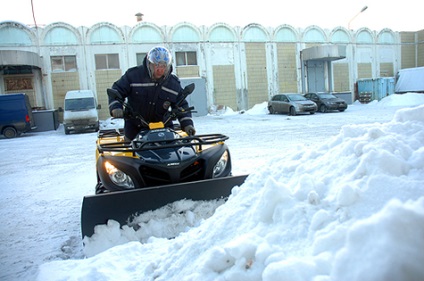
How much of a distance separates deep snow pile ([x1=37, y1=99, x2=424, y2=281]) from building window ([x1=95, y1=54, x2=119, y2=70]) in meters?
25.3

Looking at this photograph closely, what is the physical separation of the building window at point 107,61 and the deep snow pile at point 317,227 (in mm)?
25309

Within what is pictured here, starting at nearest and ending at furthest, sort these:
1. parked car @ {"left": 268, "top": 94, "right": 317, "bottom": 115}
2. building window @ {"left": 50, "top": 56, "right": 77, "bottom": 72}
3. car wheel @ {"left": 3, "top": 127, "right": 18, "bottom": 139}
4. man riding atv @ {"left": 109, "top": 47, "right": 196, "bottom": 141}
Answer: man riding atv @ {"left": 109, "top": 47, "right": 196, "bottom": 141} < car wheel @ {"left": 3, "top": 127, "right": 18, "bottom": 139} < parked car @ {"left": 268, "top": 94, "right": 317, "bottom": 115} < building window @ {"left": 50, "top": 56, "right": 77, "bottom": 72}

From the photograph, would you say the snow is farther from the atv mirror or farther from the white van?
the white van

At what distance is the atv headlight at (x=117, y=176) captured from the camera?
11.3 ft

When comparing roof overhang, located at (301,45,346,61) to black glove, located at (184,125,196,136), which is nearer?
black glove, located at (184,125,196,136)

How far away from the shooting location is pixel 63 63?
83.8 ft

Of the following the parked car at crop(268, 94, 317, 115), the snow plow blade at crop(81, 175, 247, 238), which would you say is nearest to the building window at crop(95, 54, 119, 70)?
the parked car at crop(268, 94, 317, 115)

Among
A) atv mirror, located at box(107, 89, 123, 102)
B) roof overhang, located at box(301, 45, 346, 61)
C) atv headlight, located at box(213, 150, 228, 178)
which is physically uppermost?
roof overhang, located at box(301, 45, 346, 61)

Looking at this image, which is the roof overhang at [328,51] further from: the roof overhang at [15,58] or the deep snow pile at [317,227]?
the deep snow pile at [317,227]

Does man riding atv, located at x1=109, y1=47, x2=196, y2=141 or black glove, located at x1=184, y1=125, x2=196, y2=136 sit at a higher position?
man riding atv, located at x1=109, y1=47, x2=196, y2=141

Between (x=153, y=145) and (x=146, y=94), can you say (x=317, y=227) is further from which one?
(x=146, y=94)

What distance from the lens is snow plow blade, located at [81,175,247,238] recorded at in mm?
3154

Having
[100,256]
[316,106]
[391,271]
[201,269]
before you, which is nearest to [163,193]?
[100,256]

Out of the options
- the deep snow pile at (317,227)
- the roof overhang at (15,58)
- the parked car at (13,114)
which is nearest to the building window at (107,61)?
the roof overhang at (15,58)
